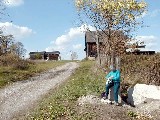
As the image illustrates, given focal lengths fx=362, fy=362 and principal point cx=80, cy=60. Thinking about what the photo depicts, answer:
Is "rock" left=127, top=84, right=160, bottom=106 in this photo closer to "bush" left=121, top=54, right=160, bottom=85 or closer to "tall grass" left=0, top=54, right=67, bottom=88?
"bush" left=121, top=54, right=160, bottom=85

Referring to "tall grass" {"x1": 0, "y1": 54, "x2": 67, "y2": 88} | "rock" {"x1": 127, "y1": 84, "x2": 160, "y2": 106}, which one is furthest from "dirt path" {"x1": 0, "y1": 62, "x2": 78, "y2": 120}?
"rock" {"x1": 127, "y1": 84, "x2": 160, "y2": 106}

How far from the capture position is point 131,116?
15.1m

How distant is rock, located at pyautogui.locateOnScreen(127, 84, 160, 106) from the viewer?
62.3 ft

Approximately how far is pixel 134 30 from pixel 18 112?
2430cm

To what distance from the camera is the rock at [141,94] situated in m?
19.0

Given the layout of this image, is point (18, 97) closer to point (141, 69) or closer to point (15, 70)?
point (141, 69)

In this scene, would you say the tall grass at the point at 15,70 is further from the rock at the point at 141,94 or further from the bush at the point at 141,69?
the rock at the point at 141,94

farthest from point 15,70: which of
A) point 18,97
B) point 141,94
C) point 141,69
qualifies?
point 141,94

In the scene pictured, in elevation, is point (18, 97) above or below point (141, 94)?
below

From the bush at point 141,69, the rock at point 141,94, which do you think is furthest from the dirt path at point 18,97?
the bush at point 141,69

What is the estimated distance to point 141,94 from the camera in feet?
63.3

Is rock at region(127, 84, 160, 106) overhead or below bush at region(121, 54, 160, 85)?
below

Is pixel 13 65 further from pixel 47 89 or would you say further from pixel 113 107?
pixel 113 107

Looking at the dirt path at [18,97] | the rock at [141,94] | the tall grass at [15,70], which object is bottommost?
the dirt path at [18,97]
